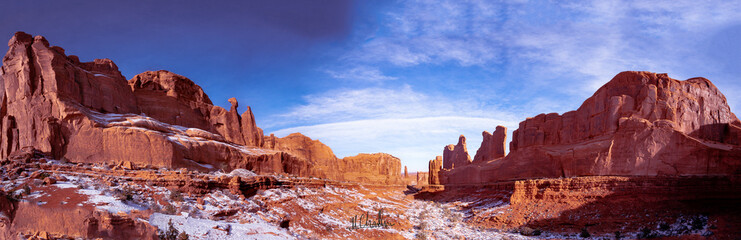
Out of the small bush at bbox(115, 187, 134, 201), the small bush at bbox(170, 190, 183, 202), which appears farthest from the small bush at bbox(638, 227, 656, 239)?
the small bush at bbox(115, 187, 134, 201)

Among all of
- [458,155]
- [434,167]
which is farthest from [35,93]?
[434,167]

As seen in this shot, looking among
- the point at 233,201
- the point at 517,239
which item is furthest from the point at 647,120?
the point at 233,201

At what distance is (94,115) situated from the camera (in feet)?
68.9

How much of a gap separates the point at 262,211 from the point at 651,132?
25.5m

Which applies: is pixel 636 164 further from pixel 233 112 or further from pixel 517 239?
pixel 233 112

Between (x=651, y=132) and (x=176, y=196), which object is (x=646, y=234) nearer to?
(x=651, y=132)

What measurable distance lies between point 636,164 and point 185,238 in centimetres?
2801

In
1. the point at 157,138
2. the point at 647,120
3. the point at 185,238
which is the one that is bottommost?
the point at 185,238

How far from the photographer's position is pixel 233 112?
38.4m

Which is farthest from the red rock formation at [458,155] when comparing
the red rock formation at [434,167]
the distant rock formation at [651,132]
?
the distant rock formation at [651,132]

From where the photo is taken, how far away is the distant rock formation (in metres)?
24.5

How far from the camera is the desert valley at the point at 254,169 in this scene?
41.3ft

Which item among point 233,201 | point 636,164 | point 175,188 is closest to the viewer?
point 175,188

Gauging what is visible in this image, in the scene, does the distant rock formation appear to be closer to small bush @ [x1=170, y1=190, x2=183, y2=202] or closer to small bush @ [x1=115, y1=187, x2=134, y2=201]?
small bush @ [x1=170, y1=190, x2=183, y2=202]
